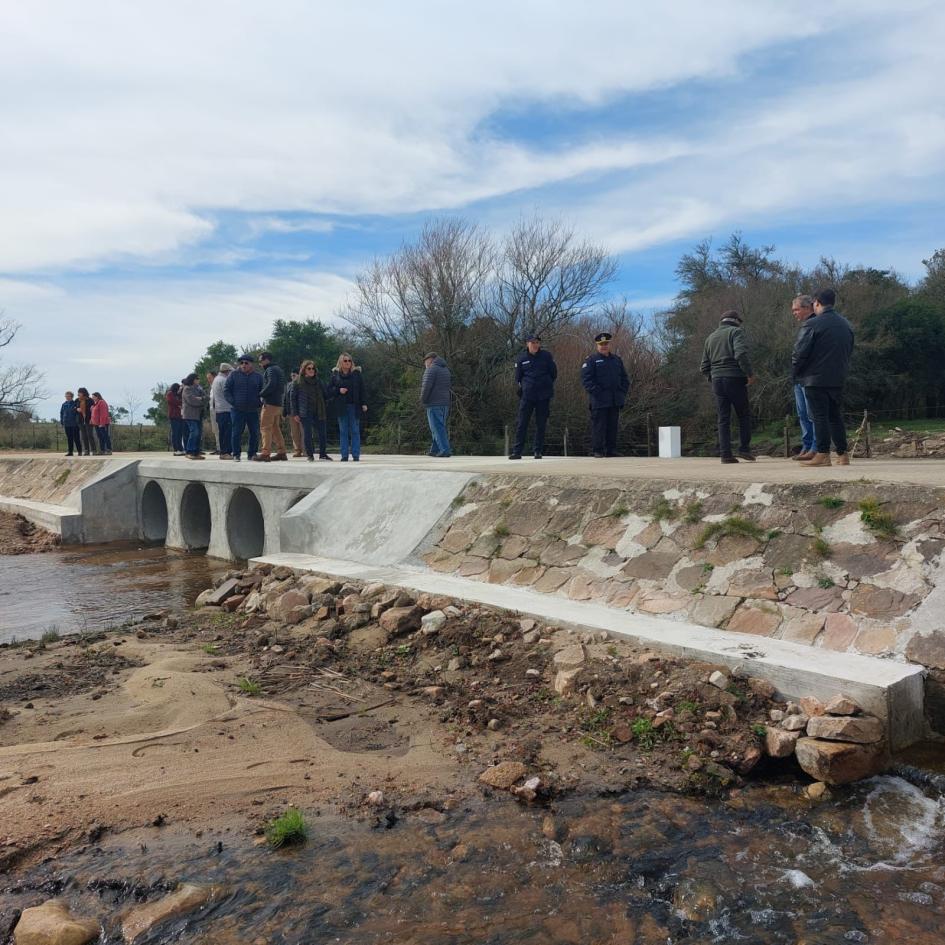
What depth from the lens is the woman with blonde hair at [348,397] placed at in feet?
43.1


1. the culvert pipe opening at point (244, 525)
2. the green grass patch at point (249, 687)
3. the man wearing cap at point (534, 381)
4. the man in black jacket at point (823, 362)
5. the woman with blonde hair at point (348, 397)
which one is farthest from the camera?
the woman with blonde hair at point (348, 397)

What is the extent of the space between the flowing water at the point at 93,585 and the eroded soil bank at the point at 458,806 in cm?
275

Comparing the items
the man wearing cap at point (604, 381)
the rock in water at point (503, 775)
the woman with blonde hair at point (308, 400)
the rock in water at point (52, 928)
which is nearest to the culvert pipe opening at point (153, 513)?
the woman with blonde hair at point (308, 400)

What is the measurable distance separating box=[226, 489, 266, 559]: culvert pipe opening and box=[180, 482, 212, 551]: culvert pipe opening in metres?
1.31

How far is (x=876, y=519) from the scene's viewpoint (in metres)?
5.32

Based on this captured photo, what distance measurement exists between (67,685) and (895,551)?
18.2ft

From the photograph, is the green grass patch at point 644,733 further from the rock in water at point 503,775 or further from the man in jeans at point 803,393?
the man in jeans at point 803,393

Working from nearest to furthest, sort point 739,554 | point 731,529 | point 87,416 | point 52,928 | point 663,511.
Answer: point 52,928, point 739,554, point 731,529, point 663,511, point 87,416

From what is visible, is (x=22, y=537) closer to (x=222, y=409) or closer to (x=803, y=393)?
(x=222, y=409)

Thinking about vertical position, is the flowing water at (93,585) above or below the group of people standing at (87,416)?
below

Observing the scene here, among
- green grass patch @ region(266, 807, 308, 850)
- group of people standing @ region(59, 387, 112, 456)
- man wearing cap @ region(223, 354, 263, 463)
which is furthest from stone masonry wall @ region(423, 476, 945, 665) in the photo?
group of people standing @ region(59, 387, 112, 456)

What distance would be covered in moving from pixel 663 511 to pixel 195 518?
10838 mm

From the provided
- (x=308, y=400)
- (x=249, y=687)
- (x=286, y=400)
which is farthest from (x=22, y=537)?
(x=249, y=687)

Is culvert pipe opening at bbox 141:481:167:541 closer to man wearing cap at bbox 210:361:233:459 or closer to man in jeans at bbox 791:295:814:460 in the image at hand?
man wearing cap at bbox 210:361:233:459
